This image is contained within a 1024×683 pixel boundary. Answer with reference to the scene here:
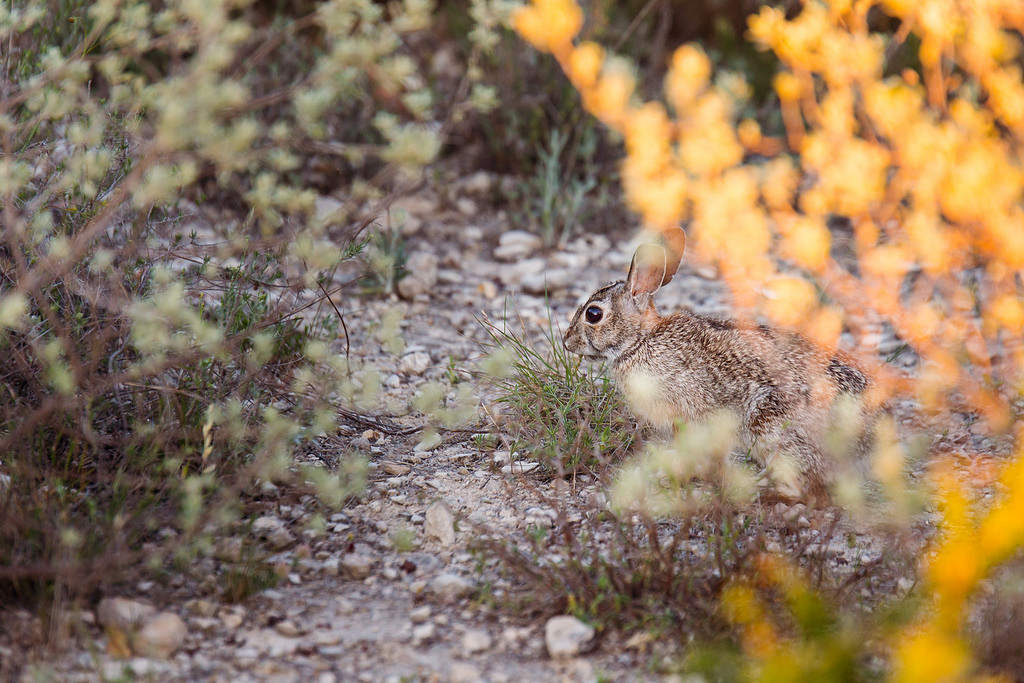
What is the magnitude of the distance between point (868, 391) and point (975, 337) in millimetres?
1622

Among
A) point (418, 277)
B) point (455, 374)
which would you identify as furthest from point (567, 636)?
point (418, 277)

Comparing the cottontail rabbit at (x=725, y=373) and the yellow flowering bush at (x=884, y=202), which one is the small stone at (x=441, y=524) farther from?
the yellow flowering bush at (x=884, y=202)

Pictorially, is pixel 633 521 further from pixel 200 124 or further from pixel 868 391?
pixel 200 124

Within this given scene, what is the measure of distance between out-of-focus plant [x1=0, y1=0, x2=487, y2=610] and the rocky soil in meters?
0.17

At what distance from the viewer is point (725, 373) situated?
431cm

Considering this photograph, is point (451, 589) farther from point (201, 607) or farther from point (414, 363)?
point (414, 363)

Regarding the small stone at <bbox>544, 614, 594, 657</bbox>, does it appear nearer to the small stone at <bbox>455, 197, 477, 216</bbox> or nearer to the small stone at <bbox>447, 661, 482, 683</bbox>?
the small stone at <bbox>447, 661, 482, 683</bbox>

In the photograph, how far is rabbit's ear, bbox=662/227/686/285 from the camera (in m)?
4.88

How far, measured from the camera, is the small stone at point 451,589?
11.3 ft

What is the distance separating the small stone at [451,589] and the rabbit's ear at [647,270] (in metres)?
1.92

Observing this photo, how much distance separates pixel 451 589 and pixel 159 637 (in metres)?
0.97

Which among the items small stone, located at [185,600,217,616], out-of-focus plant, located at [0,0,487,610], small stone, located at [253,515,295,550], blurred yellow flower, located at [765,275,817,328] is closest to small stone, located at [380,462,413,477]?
out-of-focus plant, located at [0,0,487,610]

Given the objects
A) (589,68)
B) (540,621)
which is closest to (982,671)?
(540,621)

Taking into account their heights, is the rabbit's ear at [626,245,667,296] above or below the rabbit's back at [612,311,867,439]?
above
